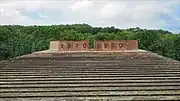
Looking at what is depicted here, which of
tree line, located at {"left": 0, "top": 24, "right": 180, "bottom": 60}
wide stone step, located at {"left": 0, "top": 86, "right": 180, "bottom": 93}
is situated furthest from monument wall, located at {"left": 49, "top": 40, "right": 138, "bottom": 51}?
tree line, located at {"left": 0, "top": 24, "right": 180, "bottom": 60}

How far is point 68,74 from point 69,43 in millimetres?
12467

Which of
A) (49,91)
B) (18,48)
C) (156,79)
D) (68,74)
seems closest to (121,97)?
(49,91)

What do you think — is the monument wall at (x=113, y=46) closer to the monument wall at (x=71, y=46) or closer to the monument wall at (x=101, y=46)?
the monument wall at (x=101, y=46)

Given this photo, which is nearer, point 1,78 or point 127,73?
point 1,78

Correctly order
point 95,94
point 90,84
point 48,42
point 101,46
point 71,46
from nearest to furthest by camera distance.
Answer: point 95,94 < point 90,84 < point 101,46 < point 71,46 < point 48,42

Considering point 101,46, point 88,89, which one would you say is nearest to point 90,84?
point 88,89

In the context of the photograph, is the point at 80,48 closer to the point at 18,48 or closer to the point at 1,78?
the point at 1,78

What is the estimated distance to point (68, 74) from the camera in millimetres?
8766

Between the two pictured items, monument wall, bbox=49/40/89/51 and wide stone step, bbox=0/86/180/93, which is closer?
wide stone step, bbox=0/86/180/93

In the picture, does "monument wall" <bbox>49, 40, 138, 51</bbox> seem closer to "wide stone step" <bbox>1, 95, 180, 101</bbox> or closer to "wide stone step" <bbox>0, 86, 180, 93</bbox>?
"wide stone step" <bbox>0, 86, 180, 93</bbox>

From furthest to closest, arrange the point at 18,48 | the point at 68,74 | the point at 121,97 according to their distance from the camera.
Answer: the point at 18,48, the point at 68,74, the point at 121,97

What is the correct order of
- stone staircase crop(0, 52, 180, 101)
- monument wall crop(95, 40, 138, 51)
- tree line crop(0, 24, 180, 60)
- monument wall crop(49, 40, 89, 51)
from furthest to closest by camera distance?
tree line crop(0, 24, 180, 60) < monument wall crop(49, 40, 89, 51) < monument wall crop(95, 40, 138, 51) < stone staircase crop(0, 52, 180, 101)

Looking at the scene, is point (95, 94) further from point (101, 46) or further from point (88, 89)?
point (101, 46)

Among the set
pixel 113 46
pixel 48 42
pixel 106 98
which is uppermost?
pixel 113 46
